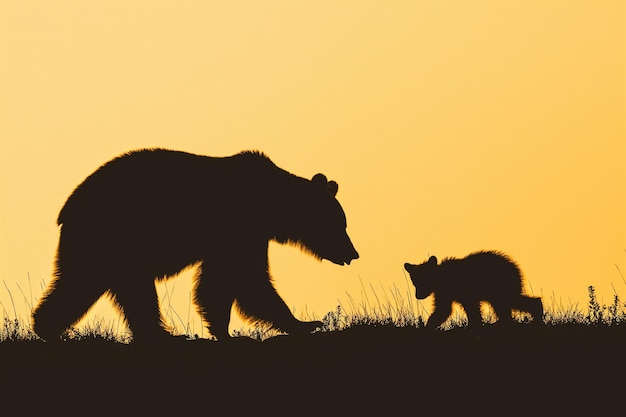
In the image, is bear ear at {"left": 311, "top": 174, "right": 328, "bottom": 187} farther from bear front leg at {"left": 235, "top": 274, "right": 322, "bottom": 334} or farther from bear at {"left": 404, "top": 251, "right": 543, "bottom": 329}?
bear at {"left": 404, "top": 251, "right": 543, "bottom": 329}

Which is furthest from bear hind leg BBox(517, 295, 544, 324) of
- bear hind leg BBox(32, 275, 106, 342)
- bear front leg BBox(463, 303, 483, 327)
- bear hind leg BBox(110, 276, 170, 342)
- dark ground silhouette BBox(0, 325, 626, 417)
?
bear hind leg BBox(32, 275, 106, 342)

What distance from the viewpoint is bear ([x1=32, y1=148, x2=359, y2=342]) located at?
38.2 ft

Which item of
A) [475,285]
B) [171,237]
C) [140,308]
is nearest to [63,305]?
[140,308]

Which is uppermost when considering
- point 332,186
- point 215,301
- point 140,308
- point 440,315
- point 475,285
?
point 332,186

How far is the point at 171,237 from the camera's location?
39.5 feet

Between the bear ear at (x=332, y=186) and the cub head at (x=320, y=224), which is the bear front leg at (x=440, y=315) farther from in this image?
the bear ear at (x=332, y=186)

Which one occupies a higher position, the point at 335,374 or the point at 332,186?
the point at 332,186

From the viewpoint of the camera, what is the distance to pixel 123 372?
898cm

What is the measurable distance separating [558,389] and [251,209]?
15.9 ft

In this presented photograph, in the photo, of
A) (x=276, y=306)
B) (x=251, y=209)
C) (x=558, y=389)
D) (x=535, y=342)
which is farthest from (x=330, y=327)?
(x=558, y=389)

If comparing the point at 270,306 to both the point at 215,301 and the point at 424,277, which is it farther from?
the point at 424,277

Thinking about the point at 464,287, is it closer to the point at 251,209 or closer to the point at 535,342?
the point at 251,209

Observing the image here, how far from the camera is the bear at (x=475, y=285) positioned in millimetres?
13969

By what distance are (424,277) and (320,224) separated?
2277 mm
